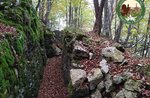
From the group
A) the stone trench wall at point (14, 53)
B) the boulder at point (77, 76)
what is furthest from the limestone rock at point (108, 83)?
the stone trench wall at point (14, 53)

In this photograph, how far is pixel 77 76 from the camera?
30.2ft

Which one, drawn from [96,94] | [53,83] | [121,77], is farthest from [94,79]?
[53,83]

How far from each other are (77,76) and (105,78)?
1126 mm

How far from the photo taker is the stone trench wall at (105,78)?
26.3 ft

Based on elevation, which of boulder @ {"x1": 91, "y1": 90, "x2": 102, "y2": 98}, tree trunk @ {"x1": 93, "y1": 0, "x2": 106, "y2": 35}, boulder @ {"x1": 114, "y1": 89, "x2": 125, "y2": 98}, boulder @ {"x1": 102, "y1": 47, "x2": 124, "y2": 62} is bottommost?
boulder @ {"x1": 91, "y1": 90, "x2": 102, "y2": 98}

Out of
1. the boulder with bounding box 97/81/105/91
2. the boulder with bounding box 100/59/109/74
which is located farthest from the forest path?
the boulder with bounding box 100/59/109/74

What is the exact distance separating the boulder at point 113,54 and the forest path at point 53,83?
2543mm

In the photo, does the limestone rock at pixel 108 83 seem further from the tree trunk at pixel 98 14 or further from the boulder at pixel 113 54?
the tree trunk at pixel 98 14

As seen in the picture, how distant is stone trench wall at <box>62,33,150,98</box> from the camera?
802cm

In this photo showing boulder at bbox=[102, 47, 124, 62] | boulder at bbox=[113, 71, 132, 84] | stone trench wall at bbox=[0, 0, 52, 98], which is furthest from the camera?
boulder at bbox=[102, 47, 124, 62]

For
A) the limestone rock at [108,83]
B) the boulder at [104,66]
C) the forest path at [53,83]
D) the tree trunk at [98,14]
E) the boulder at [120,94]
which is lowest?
the forest path at [53,83]

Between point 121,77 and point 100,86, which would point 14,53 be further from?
point 121,77

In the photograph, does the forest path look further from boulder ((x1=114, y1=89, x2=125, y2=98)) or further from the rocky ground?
boulder ((x1=114, y1=89, x2=125, y2=98))

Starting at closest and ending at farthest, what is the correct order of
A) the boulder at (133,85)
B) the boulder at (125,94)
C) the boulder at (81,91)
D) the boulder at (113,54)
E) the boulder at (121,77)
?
the boulder at (125,94)
the boulder at (133,85)
the boulder at (121,77)
the boulder at (81,91)
the boulder at (113,54)
